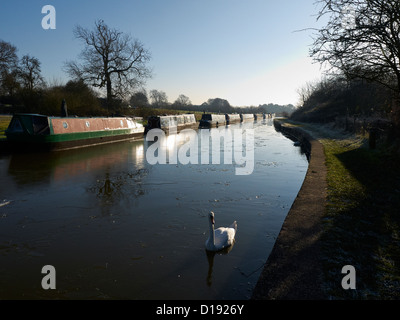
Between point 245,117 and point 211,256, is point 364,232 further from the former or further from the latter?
point 245,117

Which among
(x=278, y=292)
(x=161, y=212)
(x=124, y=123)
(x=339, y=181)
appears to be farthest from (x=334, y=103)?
(x=278, y=292)

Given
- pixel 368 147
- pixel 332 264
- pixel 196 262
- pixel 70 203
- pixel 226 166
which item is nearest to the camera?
pixel 332 264

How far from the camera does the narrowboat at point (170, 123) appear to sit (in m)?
26.1

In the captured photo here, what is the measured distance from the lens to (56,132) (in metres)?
14.5

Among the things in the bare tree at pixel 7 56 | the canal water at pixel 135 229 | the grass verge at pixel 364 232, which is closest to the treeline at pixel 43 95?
the bare tree at pixel 7 56

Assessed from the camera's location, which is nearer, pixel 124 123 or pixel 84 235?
pixel 84 235

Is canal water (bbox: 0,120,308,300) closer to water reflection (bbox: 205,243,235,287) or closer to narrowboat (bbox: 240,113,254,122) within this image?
water reflection (bbox: 205,243,235,287)

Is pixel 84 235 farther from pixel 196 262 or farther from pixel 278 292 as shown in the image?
pixel 278 292

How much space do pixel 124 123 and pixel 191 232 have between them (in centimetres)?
1754

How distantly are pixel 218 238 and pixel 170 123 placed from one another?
79.3 ft

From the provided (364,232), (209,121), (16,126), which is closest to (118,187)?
(364,232)

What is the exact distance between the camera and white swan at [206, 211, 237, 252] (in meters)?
4.54

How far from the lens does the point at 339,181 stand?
749cm

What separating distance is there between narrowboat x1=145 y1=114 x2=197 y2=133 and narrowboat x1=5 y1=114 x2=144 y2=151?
6.53 metres
